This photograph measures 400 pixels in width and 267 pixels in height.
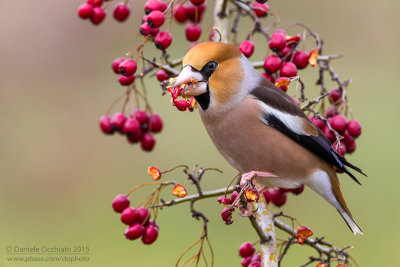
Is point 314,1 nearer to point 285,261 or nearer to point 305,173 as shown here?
point 285,261

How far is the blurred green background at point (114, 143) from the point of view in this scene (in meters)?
5.11

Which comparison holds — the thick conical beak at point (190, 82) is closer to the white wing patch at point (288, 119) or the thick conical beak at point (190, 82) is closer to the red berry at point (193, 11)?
the white wing patch at point (288, 119)

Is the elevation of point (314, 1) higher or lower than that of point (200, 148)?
higher

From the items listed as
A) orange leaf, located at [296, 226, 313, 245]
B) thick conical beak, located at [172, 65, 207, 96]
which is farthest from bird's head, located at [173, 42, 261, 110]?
orange leaf, located at [296, 226, 313, 245]

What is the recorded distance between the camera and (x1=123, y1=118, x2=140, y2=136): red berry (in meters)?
2.96

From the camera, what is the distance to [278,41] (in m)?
2.62

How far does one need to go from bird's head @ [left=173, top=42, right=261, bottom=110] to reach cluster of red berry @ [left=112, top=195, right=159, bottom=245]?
0.49 meters

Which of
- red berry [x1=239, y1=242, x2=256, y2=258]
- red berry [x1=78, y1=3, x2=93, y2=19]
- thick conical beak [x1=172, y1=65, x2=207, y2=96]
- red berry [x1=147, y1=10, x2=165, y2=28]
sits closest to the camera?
thick conical beak [x1=172, y1=65, x2=207, y2=96]

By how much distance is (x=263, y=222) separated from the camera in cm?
254

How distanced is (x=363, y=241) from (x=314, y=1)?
3.15 meters

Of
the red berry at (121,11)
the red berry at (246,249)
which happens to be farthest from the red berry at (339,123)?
the red berry at (121,11)

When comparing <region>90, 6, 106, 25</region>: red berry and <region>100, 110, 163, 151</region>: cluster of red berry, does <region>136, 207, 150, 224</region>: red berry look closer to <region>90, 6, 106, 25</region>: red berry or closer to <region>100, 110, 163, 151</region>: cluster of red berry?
<region>100, 110, 163, 151</region>: cluster of red berry

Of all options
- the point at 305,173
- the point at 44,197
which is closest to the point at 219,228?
the point at 44,197

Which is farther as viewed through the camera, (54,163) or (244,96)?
(54,163)
